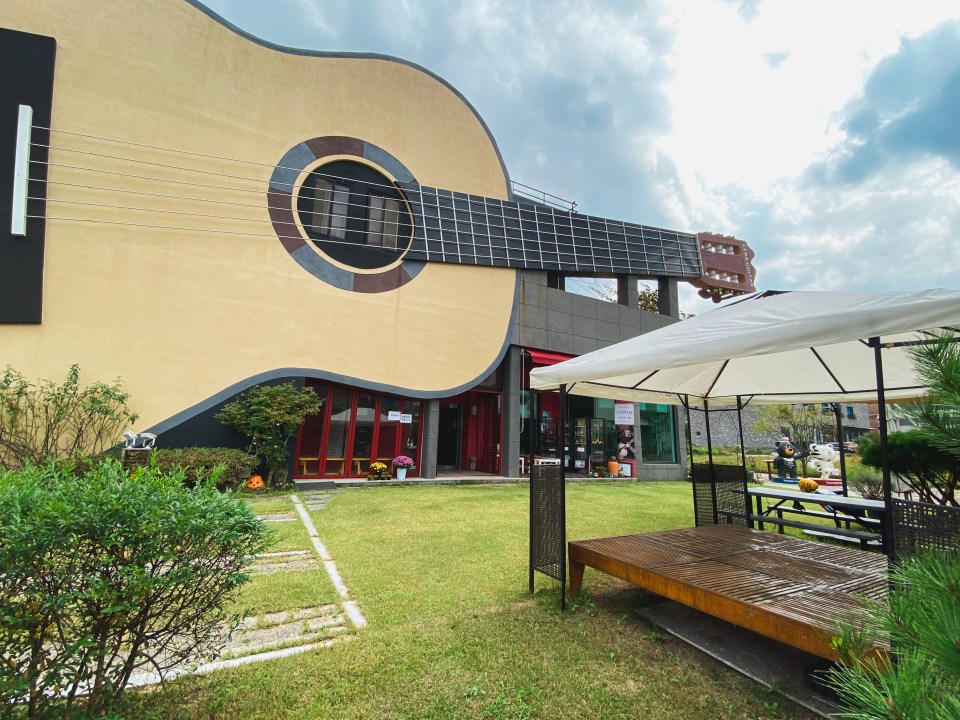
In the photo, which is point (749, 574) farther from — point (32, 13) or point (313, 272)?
point (32, 13)

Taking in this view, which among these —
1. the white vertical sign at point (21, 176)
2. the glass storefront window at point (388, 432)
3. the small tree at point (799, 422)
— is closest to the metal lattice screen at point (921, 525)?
the glass storefront window at point (388, 432)

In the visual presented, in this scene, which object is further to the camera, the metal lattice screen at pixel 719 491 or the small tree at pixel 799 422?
the small tree at pixel 799 422

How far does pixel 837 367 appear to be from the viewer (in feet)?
17.2

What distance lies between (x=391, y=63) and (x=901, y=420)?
15064 mm

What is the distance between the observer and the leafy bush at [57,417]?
27.2ft

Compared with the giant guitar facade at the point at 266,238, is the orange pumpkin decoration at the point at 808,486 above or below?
below

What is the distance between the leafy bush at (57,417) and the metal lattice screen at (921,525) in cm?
1122

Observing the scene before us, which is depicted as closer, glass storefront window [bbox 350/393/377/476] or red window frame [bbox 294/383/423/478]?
red window frame [bbox 294/383/423/478]

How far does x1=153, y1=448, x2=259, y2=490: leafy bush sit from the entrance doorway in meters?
7.02

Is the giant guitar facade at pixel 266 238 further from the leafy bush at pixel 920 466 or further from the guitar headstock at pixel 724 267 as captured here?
the leafy bush at pixel 920 466

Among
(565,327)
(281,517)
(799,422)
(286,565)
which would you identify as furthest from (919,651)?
(799,422)

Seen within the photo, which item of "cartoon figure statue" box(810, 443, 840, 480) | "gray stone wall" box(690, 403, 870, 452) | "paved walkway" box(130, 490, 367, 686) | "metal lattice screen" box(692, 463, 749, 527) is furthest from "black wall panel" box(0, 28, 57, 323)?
"gray stone wall" box(690, 403, 870, 452)

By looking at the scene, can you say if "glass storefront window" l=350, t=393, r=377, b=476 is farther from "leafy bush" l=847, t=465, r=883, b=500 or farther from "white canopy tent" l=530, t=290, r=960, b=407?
"leafy bush" l=847, t=465, r=883, b=500

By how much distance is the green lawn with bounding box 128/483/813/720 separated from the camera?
2408 mm
